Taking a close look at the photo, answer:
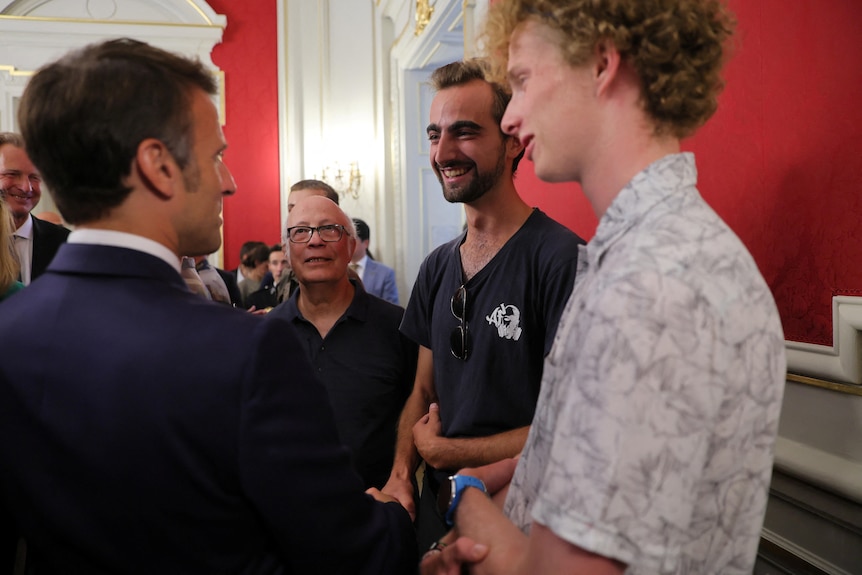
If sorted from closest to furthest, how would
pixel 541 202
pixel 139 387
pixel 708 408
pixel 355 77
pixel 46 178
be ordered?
pixel 708 408, pixel 139 387, pixel 46 178, pixel 541 202, pixel 355 77

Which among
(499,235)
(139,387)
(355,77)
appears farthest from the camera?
(355,77)

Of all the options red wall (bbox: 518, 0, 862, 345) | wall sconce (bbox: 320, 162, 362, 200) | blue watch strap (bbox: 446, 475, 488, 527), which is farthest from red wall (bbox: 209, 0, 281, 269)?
blue watch strap (bbox: 446, 475, 488, 527)

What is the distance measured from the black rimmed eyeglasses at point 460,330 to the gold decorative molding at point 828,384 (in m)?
0.75

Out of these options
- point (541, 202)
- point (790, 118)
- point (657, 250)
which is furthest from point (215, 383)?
point (541, 202)

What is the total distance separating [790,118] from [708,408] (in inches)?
38.2

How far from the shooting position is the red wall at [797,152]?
132 cm

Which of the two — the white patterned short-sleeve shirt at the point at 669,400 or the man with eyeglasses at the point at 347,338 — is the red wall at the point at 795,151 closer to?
the white patterned short-sleeve shirt at the point at 669,400

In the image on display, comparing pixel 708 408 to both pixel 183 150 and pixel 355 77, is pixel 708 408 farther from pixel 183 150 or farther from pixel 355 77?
pixel 355 77

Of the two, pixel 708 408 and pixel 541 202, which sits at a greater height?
pixel 541 202

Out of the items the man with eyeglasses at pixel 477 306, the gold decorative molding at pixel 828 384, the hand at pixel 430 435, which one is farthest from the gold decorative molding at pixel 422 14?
the gold decorative molding at pixel 828 384

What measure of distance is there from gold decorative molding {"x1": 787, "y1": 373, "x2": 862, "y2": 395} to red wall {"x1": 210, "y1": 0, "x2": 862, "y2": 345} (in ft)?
0.26

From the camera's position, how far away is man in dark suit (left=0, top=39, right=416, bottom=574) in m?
0.91

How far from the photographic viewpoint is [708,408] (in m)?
0.77

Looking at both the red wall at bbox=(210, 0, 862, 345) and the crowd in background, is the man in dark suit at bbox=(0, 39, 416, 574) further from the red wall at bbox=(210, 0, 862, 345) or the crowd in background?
the red wall at bbox=(210, 0, 862, 345)
